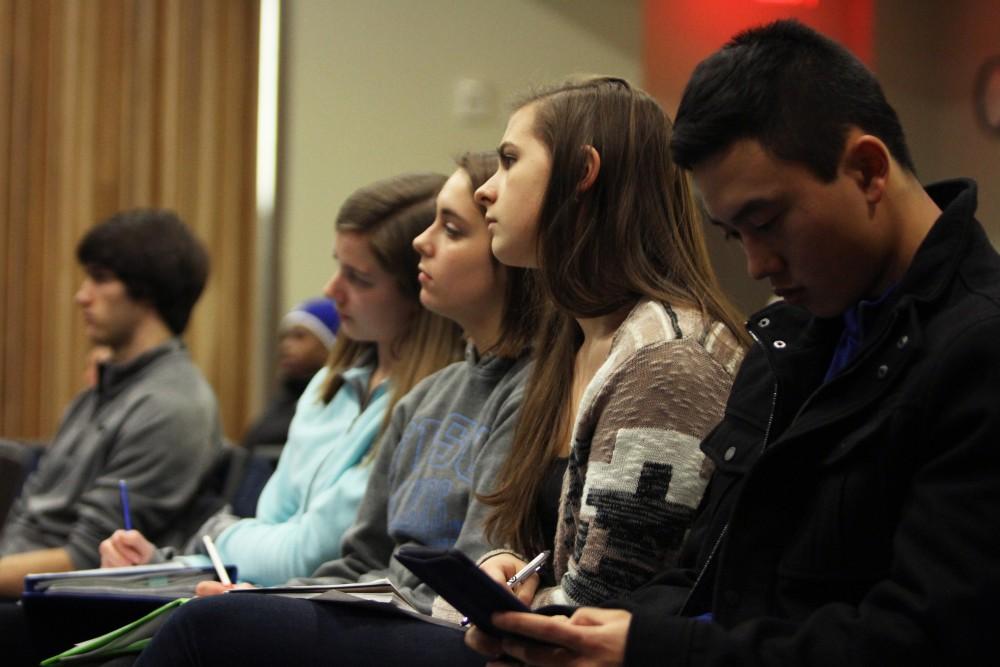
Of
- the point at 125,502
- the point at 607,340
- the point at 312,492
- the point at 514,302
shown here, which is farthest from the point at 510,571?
the point at 125,502

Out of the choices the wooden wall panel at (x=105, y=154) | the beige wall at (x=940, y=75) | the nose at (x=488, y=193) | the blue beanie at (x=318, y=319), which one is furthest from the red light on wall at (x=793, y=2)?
the wooden wall panel at (x=105, y=154)

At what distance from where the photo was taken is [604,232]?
1.80 meters

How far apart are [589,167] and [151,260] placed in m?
1.85

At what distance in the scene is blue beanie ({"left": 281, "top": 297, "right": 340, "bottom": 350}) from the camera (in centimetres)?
417

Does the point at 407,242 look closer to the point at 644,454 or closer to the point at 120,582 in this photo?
the point at 120,582

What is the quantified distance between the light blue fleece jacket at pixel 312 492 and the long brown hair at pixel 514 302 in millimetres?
406

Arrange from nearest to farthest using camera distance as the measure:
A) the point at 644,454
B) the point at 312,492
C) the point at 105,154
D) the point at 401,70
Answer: the point at 644,454
the point at 312,492
the point at 401,70
the point at 105,154

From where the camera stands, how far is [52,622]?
2121 mm

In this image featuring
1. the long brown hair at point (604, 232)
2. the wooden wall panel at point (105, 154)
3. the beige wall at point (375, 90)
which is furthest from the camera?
the wooden wall panel at point (105, 154)

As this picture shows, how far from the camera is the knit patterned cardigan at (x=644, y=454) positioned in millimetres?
1550

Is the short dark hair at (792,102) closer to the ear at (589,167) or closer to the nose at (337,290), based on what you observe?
the ear at (589,167)

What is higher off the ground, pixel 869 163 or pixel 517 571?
pixel 869 163

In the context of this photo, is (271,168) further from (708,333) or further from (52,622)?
(708,333)

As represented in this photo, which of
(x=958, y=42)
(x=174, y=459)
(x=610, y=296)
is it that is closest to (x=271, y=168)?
(x=174, y=459)
